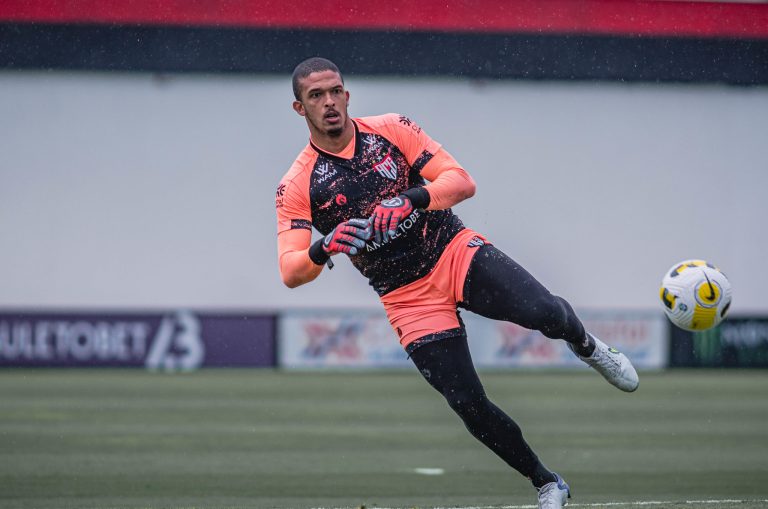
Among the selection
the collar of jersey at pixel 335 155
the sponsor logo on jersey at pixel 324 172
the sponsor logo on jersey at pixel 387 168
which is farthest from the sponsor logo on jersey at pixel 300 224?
the sponsor logo on jersey at pixel 387 168

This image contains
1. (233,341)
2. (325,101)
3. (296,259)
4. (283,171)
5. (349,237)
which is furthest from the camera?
(283,171)

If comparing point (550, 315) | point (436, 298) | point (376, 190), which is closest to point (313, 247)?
point (376, 190)

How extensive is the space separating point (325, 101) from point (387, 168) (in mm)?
534

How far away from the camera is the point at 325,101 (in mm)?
6457

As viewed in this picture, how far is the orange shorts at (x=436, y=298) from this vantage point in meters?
6.53

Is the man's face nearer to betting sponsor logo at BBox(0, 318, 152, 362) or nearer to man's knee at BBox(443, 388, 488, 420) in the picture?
man's knee at BBox(443, 388, 488, 420)

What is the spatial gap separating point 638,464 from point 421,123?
12.7 meters

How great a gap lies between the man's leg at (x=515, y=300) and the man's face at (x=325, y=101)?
1092 millimetres

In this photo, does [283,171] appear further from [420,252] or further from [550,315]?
[550,315]

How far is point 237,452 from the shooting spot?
10281 mm

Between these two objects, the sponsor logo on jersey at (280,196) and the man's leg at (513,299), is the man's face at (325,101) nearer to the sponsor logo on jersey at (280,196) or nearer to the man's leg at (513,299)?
the sponsor logo on jersey at (280,196)

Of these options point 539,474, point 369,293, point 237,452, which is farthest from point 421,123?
point 539,474

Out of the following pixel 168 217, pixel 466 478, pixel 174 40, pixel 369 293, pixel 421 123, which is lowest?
pixel 466 478

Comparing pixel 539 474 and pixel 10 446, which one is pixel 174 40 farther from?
pixel 539 474
